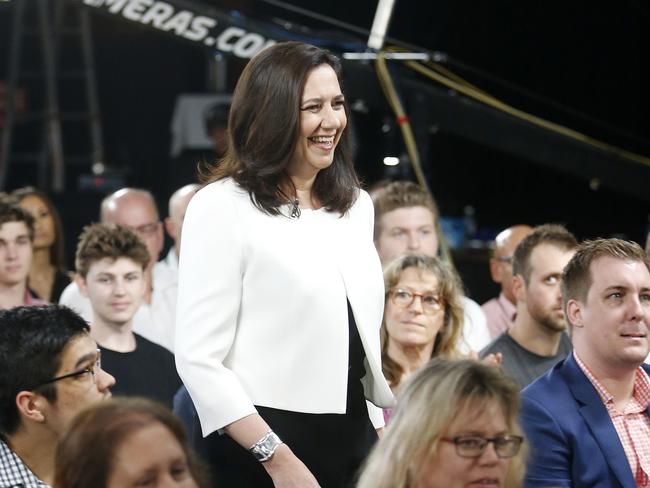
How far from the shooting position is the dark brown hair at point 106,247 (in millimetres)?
4625

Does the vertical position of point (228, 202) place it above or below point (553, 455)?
above

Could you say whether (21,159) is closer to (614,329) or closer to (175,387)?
(175,387)

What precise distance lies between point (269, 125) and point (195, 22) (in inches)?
106

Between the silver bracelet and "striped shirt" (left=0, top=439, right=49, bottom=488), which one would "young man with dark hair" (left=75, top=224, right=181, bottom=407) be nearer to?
"striped shirt" (left=0, top=439, right=49, bottom=488)

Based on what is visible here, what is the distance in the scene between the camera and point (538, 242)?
443 cm

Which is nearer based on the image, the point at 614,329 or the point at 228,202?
the point at 228,202

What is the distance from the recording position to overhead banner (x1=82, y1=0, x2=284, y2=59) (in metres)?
5.26

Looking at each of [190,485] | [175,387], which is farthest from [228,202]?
[175,387]

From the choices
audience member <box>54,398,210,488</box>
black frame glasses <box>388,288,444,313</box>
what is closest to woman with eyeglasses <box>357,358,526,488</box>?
audience member <box>54,398,210,488</box>

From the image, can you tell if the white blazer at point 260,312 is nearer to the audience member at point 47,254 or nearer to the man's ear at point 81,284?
the man's ear at point 81,284

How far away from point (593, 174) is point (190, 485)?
400 cm

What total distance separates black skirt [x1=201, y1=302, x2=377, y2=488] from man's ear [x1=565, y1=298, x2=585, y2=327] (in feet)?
2.31

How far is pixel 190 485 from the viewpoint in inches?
80.1

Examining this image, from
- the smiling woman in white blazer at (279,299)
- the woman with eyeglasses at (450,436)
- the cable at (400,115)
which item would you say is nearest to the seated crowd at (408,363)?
the woman with eyeglasses at (450,436)
